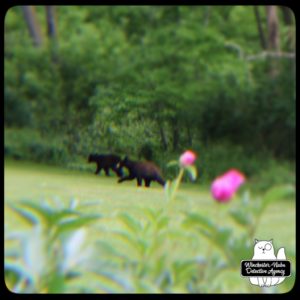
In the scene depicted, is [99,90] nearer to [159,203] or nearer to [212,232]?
[159,203]

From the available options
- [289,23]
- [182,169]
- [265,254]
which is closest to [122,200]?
[182,169]

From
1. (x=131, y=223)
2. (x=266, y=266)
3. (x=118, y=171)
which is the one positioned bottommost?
(x=266, y=266)

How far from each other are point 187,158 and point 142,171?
213 mm

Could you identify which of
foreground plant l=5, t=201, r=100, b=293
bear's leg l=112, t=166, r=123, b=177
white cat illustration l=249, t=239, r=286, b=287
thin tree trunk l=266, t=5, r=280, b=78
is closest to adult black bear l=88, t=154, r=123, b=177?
bear's leg l=112, t=166, r=123, b=177

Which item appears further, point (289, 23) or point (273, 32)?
point (273, 32)

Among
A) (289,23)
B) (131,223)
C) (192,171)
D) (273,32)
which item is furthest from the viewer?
(273,32)

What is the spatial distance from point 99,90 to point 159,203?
1.17 feet

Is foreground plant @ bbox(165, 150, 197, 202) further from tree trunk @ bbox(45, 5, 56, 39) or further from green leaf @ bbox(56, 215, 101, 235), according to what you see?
tree trunk @ bbox(45, 5, 56, 39)

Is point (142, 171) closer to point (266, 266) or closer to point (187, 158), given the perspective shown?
point (187, 158)

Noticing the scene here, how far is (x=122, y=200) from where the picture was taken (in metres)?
1.94

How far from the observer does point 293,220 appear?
1795 millimetres

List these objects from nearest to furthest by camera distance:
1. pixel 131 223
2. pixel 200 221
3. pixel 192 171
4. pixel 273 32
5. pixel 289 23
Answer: pixel 200 221
pixel 131 223
pixel 192 171
pixel 289 23
pixel 273 32

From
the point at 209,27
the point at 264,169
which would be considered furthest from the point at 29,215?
the point at 209,27

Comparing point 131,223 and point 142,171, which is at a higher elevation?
point 142,171
